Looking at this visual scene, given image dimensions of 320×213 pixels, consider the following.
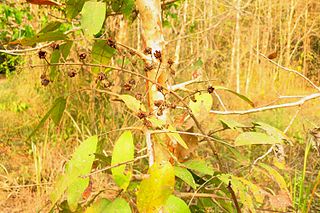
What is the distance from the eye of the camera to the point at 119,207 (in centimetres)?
54

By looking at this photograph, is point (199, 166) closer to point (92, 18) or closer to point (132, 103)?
point (132, 103)

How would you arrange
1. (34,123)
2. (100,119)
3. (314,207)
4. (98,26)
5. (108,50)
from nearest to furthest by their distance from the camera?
(98,26)
(108,50)
(314,207)
(100,119)
(34,123)

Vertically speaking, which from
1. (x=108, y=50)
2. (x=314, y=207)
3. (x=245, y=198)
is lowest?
(x=314, y=207)

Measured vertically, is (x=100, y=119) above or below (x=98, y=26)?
below

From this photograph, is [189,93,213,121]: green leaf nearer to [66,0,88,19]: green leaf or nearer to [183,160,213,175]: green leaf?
[183,160,213,175]: green leaf

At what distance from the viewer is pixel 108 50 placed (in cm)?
72

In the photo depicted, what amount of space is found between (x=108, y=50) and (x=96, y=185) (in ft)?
4.57

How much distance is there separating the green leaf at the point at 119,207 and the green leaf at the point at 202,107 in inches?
8.0

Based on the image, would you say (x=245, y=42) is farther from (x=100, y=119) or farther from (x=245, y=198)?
(x=245, y=198)

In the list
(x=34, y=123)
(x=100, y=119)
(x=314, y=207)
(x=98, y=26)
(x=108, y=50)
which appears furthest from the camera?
(x=34, y=123)

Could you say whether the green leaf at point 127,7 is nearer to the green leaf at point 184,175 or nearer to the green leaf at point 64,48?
the green leaf at point 64,48

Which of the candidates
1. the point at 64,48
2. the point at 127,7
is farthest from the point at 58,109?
the point at 127,7

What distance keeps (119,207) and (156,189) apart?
3.7 inches

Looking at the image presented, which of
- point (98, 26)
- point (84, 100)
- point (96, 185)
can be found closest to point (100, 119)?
point (84, 100)
